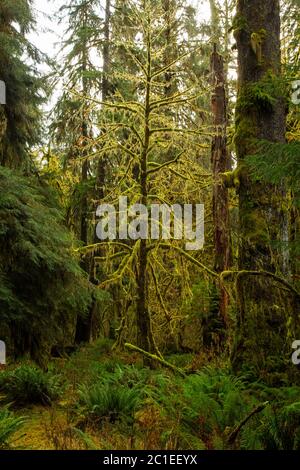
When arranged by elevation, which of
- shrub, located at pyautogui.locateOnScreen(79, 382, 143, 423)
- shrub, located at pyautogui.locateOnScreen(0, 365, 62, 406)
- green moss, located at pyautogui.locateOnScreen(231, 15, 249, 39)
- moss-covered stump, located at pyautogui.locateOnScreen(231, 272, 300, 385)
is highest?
green moss, located at pyautogui.locateOnScreen(231, 15, 249, 39)

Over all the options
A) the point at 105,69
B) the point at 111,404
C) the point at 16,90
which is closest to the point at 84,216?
the point at 105,69

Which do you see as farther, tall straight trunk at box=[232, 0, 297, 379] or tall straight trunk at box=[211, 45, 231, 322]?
tall straight trunk at box=[211, 45, 231, 322]

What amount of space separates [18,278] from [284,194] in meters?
4.70

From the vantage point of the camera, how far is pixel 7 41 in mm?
9078

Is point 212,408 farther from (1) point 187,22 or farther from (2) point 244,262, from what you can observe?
(1) point 187,22

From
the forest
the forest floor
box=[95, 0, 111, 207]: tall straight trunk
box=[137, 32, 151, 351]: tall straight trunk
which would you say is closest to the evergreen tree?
the forest

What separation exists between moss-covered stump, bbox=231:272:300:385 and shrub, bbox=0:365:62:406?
3.17 metres

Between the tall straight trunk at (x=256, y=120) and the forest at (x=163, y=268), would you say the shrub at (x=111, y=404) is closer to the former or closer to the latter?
the forest at (x=163, y=268)

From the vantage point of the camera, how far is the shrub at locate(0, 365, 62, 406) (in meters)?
6.88

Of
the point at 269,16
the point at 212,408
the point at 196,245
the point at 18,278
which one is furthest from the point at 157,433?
the point at 196,245

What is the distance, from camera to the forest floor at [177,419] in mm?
4160

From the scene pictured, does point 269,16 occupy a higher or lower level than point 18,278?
higher

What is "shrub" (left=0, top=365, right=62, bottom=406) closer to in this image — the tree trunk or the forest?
the forest

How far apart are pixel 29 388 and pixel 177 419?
3.25m
